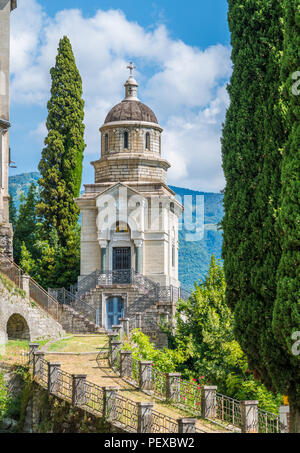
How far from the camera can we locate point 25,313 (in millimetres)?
29125

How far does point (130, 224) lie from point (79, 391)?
16785 mm

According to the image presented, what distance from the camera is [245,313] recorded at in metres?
15.3

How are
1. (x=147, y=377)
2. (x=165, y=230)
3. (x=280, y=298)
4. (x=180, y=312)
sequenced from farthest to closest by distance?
(x=165, y=230), (x=180, y=312), (x=147, y=377), (x=280, y=298)

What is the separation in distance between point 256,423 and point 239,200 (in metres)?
6.24

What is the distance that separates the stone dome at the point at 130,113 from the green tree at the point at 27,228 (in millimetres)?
7062

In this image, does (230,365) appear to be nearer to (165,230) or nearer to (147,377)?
(147,377)

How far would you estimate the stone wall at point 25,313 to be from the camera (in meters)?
27.9

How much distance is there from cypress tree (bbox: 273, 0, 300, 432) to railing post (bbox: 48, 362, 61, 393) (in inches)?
372

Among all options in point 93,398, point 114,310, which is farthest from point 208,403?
point 114,310

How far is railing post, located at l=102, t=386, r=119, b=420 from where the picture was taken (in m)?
19.0

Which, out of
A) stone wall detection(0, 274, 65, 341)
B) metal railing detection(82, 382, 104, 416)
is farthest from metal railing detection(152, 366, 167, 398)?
stone wall detection(0, 274, 65, 341)

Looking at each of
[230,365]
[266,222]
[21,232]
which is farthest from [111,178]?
[266,222]

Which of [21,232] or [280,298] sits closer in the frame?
[280,298]

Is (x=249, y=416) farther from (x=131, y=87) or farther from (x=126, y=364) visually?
(x=131, y=87)
